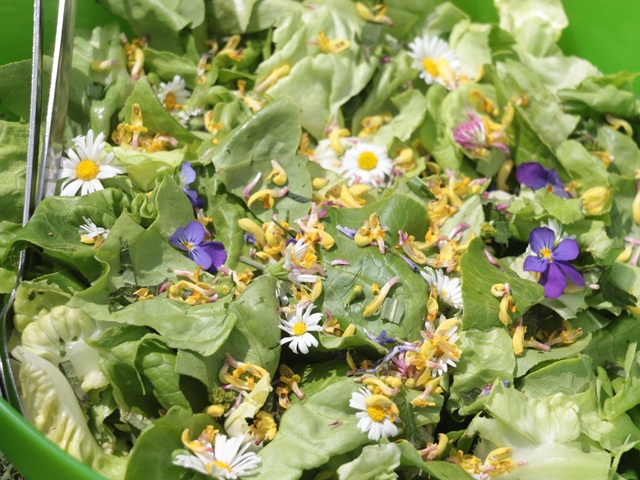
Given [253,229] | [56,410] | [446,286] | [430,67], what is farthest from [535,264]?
[56,410]

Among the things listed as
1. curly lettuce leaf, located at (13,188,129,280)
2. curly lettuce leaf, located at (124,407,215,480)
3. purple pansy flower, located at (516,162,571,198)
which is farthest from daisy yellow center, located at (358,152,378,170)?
curly lettuce leaf, located at (124,407,215,480)

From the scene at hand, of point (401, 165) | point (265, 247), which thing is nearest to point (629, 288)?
point (401, 165)

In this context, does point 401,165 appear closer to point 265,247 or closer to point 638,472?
point 265,247

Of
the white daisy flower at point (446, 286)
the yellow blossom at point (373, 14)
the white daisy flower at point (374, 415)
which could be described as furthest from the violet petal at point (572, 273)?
the yellow blossom at point (373, 14)

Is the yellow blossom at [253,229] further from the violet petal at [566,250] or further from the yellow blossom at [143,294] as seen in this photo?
the violet petal at [566,250]

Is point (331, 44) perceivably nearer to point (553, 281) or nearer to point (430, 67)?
point (430, 67)

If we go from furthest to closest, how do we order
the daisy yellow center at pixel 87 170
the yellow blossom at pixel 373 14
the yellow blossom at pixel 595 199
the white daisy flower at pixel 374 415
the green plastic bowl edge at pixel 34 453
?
the yellow blossom at pixel 373 14 < the yellow blossom at pixel 595 199 < the daisy yellow center at pixel 87 170 < the white daisy flower at pixel 374 415 < the green plastic bowl edge at pixel 34 453
